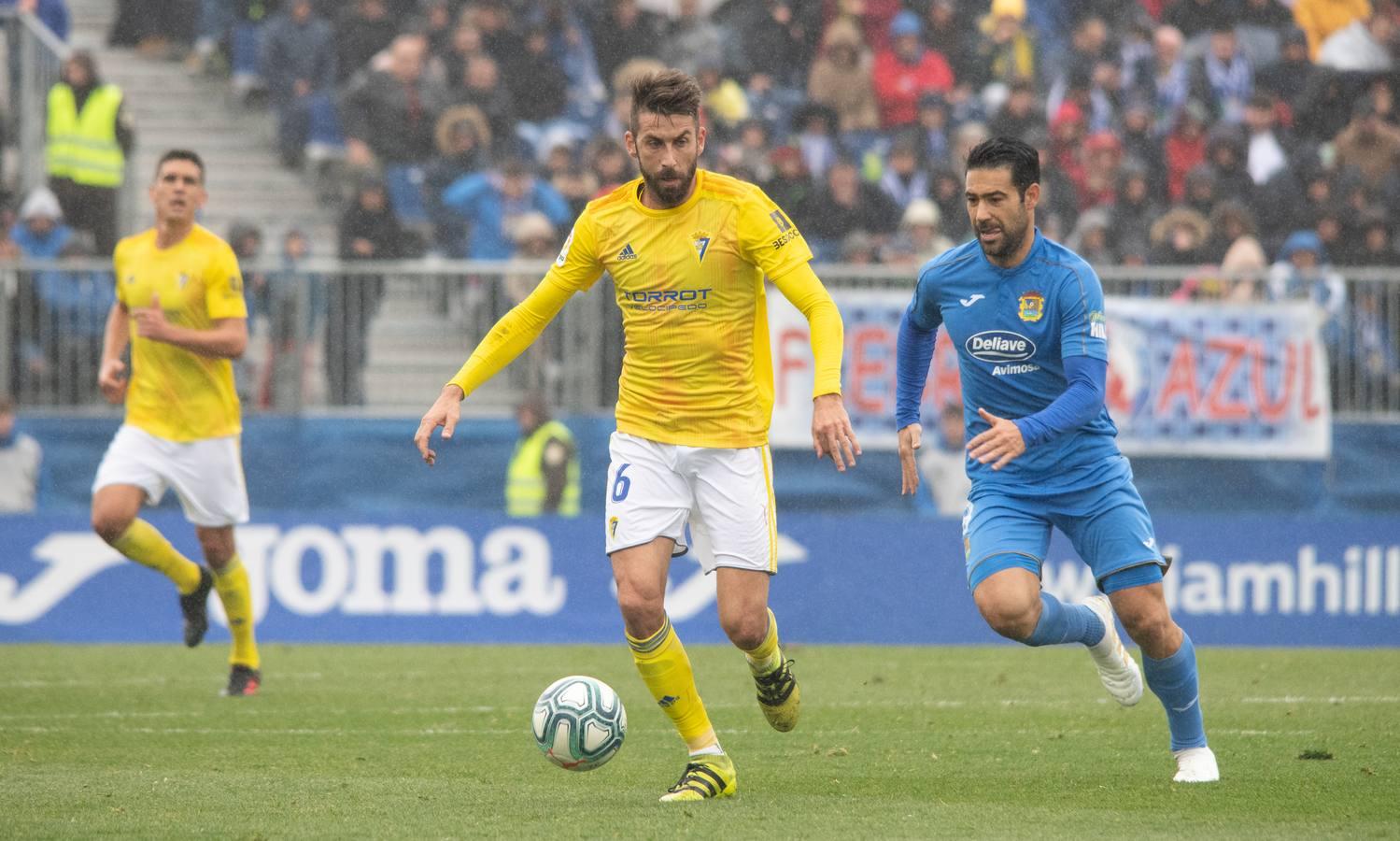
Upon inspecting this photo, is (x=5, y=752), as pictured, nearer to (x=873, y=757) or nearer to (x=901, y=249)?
(x=873, y=757)

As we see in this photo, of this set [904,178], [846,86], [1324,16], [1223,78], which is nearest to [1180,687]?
[904,178]

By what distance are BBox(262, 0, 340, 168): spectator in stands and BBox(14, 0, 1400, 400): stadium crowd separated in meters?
0.03

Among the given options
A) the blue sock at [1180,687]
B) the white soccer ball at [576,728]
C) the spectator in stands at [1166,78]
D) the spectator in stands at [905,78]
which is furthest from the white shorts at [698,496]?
the spectator in stands at [1166,78]

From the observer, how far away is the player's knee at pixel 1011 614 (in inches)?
273

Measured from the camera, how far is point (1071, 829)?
20.0 feet

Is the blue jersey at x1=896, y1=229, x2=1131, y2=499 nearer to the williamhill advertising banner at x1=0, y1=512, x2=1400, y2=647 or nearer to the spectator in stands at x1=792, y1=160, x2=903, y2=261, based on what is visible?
the williamhill advertising banner at x1=0, y1=512, x2=1400, y2=647

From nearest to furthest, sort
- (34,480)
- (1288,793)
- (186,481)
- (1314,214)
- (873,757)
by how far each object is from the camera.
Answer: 1. (1288,793)
2. (873,757)
3. (186,481)
4. (34,480)
5. (1314,214)

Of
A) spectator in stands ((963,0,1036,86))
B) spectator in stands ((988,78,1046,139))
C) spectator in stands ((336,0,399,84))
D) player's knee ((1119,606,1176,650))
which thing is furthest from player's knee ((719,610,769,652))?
spectator in stands ((336,0,399,84))

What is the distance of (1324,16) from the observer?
2000 centimetres

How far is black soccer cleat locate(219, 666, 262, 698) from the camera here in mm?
10578

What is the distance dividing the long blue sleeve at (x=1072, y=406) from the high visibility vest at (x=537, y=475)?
8.73 metres

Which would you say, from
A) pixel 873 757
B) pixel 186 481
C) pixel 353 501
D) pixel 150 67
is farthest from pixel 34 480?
pixel 873 757

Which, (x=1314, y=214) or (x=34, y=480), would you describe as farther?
(x=1314, y=214)

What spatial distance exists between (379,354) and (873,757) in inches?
339
